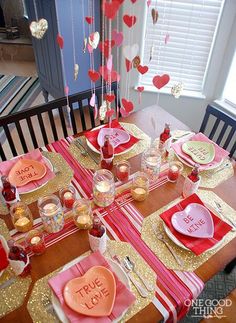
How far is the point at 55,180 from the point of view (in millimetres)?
1155

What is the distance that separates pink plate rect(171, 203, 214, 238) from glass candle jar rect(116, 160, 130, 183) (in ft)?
0.89

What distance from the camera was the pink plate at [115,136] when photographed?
1304 millimetres

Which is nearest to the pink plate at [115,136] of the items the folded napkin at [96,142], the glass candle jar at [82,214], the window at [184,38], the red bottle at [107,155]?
the folded napkin at [96,142]

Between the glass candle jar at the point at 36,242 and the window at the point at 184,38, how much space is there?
1513mm

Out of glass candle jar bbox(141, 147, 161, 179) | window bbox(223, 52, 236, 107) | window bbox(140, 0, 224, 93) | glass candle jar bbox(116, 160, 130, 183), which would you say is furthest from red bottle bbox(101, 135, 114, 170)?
window bbox(223, 52, 236, 107)

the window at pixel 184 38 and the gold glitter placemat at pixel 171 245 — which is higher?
the window at pixel 184 38

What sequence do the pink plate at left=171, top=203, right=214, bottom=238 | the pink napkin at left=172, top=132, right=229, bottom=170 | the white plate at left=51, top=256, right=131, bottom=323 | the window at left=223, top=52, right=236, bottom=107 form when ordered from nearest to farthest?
the white plate at left=51, top=256, right=131, bottom=323 → the pink plate at left=171, top=203, right=214, bottom=238 → the pink napkin at left=172, top=132, right=229, bottom=170 → the window at left=223, top=52, right=236, bottom=107

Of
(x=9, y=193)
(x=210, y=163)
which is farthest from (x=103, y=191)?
(x=210, y=163)

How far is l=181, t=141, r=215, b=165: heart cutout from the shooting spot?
1.25m

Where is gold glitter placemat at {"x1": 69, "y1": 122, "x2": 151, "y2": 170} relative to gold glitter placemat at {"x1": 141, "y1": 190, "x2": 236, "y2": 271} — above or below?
above

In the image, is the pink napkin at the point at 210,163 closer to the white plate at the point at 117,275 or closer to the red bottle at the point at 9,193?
the white plate at the point at 117,275

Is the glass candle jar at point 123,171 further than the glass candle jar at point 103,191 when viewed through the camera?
Yes

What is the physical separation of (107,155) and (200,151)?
1.51ft

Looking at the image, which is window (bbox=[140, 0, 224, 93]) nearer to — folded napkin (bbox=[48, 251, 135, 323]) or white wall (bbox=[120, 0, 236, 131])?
white wall (bbox=[120, 0, 236, 131])
